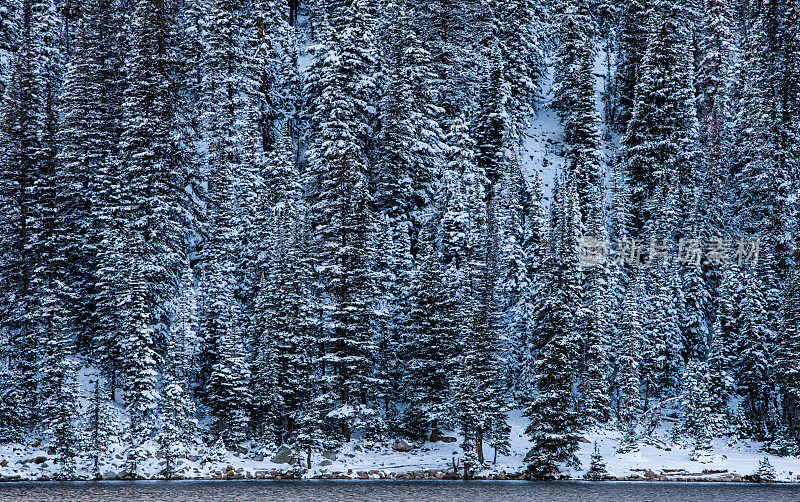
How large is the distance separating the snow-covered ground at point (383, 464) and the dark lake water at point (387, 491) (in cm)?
118

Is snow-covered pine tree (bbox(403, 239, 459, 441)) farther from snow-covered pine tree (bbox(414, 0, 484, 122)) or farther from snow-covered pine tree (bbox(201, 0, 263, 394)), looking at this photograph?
snow-covered pine tree (bbox(414, 0, 484, 122))

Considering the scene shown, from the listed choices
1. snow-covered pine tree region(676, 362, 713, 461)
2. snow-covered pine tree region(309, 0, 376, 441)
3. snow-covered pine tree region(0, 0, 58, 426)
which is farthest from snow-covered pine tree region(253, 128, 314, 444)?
snow-covered pine tree region(676, 362, 713, 461)

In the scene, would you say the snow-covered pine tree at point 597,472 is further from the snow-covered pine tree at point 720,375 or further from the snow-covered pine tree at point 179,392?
the snow-covered pine tree at point 179,392

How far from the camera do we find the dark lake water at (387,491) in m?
27.9

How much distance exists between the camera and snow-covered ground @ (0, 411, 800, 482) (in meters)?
33.4

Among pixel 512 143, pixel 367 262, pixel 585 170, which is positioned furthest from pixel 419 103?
pixel 367 262

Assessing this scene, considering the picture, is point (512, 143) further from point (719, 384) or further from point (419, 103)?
point (719, 384)

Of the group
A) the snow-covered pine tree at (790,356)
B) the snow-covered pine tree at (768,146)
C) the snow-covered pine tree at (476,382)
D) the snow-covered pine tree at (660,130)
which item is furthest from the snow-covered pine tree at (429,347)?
the snow-covered pine tree at (768,146)

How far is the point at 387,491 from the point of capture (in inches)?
1197

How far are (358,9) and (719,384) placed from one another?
39087 mm

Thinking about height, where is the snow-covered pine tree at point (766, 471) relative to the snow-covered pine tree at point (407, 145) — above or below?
below

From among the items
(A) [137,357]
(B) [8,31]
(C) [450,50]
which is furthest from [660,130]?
(B) [8,31]

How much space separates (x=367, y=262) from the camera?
37719 mm

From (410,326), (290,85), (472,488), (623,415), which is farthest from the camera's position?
(290,85)
